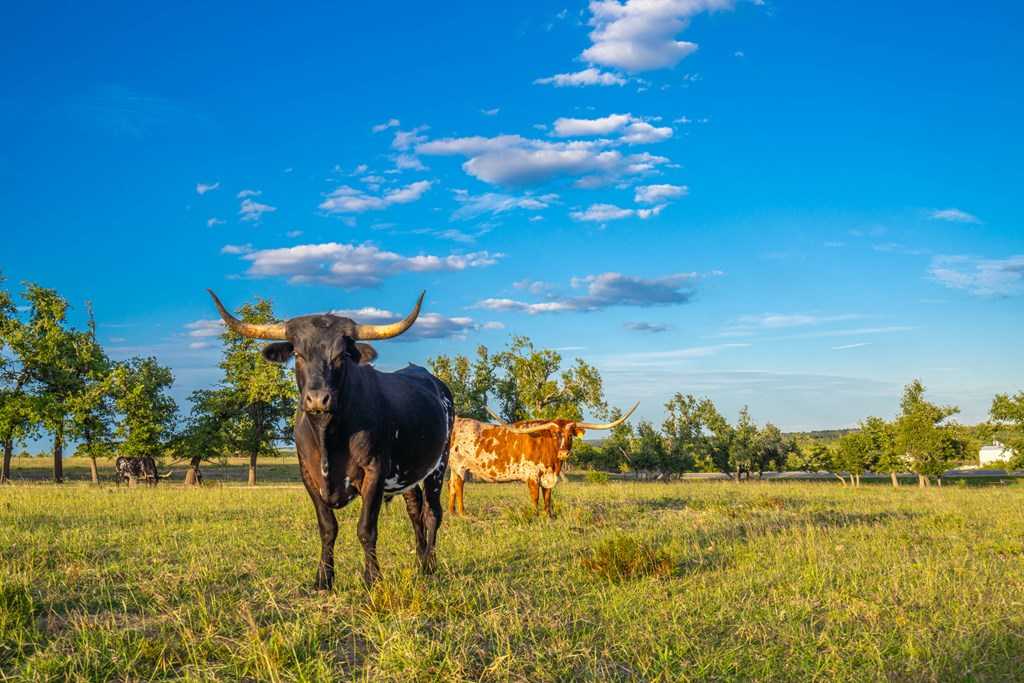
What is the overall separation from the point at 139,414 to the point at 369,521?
39.2m

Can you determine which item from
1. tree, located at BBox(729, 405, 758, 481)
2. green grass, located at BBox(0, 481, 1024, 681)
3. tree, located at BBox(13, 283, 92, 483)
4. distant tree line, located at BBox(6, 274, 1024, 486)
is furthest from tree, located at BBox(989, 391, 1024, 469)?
tree, located at BBox(13, 283, 92, 483)

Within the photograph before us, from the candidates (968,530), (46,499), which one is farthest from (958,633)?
(46,499)

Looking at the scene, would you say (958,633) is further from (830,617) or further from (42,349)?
(42,349)

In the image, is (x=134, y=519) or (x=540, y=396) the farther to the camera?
(x=540, y=396)

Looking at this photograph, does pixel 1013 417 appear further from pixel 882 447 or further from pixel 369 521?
pixel 369 521

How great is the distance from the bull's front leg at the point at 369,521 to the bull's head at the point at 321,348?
49 centimetres

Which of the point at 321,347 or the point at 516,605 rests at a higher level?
the point at 321,347

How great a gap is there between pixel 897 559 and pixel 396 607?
6.94 metres

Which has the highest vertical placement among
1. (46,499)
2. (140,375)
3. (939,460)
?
(140,375)

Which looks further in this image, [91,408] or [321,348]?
[91,408]

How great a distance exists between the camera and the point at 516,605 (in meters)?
5.97

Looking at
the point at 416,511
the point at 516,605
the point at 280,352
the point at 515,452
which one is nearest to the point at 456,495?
the point at 515,452

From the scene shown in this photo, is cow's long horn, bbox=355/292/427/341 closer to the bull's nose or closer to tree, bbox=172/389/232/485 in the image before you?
the bull's nose

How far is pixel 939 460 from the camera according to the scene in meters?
48.7
